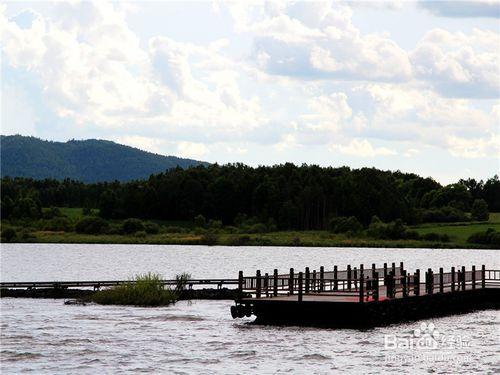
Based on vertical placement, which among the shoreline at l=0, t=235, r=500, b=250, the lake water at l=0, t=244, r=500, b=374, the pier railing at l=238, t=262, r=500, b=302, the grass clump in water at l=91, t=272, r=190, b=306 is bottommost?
the lake water at l=0, t=244, r=500, b=374

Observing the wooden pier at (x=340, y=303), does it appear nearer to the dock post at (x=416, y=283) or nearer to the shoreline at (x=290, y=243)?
the dock post at (x=416, y=283)

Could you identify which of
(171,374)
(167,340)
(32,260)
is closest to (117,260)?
(32,260)

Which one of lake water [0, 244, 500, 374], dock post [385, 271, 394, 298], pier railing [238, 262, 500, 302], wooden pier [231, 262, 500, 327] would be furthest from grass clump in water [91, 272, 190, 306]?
dock post [385, 271, 394, 298]

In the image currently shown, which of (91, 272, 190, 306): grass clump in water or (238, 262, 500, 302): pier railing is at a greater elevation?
(238, 262, 500, 302): pier railing

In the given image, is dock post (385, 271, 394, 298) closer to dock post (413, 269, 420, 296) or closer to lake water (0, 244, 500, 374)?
lake water (0, 244, 500, 374)

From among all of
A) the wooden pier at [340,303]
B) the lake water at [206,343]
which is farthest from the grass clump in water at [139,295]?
the wooden pier at [340,303]

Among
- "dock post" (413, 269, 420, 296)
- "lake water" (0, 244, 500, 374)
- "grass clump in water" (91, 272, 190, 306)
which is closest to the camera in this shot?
"lake water" (0, 244, 500, 374)

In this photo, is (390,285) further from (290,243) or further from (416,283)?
(290,243)

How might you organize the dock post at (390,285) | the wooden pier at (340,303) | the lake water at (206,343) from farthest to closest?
the dock post at (390,285) → the wooden pier at (340,303) → the lake water at (206,343)

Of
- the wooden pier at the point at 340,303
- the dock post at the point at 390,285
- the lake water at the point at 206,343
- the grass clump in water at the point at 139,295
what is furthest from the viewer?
the grass clump in water at the point at 139,295

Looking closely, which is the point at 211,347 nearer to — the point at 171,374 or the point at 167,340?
the point at 167,340

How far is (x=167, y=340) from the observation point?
47.9 metres

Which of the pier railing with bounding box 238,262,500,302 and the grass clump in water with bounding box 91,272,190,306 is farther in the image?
the grass clump in water with bounding box 91,272,190,306

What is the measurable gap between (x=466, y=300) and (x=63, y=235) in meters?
143
